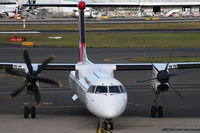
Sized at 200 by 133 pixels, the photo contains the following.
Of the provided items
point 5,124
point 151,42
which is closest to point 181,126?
point 5,124

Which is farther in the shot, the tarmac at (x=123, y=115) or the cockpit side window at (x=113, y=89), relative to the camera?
the tarmac at (x=123, y=115)

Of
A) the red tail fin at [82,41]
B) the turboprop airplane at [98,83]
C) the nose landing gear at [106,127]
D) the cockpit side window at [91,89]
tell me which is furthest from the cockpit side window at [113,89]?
the red tail fin at [82,41]

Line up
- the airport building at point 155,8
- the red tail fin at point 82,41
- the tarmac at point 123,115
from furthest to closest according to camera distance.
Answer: the airport building at point 155,8 → the red tail fin at point 82,41 → the tarmac at point 123,115

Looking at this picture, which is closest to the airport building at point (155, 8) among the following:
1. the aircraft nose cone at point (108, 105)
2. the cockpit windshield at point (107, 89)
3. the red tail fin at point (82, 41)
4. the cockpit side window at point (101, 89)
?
the red tail fin at point (82, 41)

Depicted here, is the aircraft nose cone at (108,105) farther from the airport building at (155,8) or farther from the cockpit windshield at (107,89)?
the airport building at (155,8)

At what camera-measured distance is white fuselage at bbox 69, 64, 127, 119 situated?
1973 cm

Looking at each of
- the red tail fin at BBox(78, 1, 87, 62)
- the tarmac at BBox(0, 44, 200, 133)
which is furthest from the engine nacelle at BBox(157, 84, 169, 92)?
the red tail fin at BBox(78, 1, 87, 62)

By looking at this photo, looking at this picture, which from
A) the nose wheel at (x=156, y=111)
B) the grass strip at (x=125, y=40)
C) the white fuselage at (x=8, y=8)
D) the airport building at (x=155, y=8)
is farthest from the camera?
the airport building at (x=155, y=8)

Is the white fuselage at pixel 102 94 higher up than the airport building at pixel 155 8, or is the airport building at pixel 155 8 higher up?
the airport building at pixel 155 8

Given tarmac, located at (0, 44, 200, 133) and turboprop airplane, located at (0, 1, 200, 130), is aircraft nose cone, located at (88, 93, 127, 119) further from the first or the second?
tarmac, located at (0, 44, 200, 133)

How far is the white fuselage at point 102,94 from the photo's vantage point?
1973 centimetres

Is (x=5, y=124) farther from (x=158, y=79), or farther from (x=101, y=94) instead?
(x=158, y=79)

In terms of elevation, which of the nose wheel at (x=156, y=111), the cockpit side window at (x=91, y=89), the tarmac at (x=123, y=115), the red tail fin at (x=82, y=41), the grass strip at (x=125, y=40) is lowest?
the tarmac at (x=123, y=115)

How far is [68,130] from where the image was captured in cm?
2131
